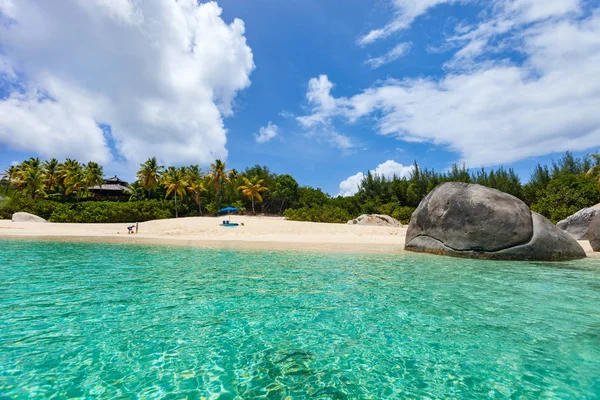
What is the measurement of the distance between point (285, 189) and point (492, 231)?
38.1m

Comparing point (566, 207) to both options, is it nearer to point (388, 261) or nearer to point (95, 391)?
point (388, 261)

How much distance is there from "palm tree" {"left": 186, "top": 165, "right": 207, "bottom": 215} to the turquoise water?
38.9m

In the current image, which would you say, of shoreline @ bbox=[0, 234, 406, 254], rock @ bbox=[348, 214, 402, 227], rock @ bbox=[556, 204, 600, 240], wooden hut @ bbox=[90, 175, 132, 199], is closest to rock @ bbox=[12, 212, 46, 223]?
shoreline @ bbox=[0, 234, 406, 254]

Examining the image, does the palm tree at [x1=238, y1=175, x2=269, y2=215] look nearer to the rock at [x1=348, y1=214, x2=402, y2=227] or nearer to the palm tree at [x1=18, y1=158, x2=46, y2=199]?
the rock at [x1=348, y1=214, x2=402, y2=227]

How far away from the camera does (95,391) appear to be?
329 centimetres

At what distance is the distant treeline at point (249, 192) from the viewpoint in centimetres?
3425

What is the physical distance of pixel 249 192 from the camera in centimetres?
4844

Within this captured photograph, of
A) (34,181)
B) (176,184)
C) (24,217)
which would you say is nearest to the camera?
(24,217)

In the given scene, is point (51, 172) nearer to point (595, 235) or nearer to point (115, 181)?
point (115, 181)

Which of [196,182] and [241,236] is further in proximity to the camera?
[196,182]

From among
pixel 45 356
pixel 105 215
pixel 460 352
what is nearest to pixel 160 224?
pixel 105 215

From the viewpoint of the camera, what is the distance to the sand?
18094 mm

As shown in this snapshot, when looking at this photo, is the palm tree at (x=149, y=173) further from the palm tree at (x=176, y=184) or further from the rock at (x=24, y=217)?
the rock at (x=24, y=217)

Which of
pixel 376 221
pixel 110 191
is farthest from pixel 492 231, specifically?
pixel 110 191
